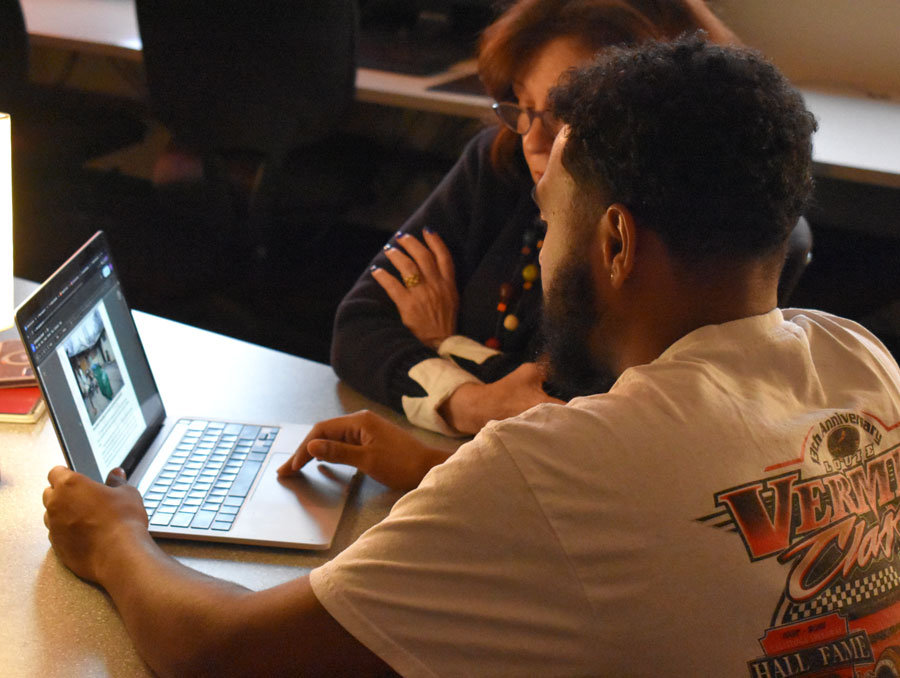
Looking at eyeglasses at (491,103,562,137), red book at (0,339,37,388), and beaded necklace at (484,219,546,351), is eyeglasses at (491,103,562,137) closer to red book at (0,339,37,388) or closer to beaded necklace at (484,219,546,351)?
beaded necklace at (484,219,546,351)

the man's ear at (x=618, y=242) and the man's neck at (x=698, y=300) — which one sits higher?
the man's ear at (x=618, y=242)

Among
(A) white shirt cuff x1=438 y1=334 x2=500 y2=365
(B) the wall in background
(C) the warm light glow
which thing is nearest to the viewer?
(C) the warm light glow

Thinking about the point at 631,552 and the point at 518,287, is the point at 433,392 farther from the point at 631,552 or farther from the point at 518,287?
the point at 631,552

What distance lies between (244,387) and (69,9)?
97.3 inches

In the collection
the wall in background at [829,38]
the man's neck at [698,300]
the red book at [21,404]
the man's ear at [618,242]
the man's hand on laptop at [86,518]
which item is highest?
the man's ear at [618,242]

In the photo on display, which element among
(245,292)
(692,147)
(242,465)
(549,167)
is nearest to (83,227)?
(245,292)

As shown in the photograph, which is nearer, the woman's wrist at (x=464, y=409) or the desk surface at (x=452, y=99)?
the woman's wrist at (x=464, y=409)

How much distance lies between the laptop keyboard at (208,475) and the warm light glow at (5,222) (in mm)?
256

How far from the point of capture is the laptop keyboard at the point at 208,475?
1024 millimetres

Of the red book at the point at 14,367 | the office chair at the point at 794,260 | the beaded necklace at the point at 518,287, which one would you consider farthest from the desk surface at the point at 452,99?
the red book at the point at 14,367

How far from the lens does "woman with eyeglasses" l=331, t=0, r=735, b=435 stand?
1.29 m

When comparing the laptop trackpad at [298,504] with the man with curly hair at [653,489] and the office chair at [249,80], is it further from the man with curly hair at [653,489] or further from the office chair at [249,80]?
the office chair at [249,80]

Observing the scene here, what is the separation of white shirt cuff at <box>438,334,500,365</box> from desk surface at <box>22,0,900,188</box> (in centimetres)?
106

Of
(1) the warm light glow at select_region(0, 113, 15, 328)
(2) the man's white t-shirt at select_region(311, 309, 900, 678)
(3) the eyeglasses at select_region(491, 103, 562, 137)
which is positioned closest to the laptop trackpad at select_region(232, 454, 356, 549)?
(2) the man's white t-shirt at select_region(311, 309, 900, 678)
